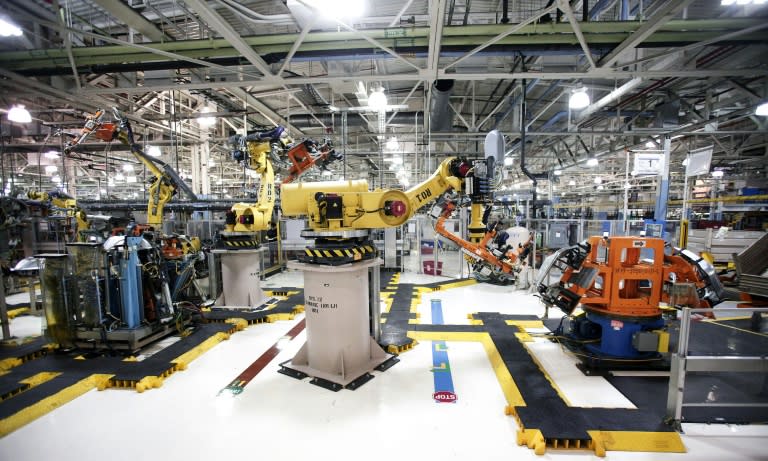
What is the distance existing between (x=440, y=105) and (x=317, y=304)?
20.3 feet

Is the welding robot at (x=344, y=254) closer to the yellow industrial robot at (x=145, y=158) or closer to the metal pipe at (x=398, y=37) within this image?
the metal pipe at (x=398, y=37)

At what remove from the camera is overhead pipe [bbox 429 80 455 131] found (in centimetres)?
684

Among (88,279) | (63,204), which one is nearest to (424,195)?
(88,279)

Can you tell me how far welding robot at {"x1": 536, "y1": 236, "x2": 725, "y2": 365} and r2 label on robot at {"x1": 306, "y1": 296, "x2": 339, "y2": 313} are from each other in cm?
365

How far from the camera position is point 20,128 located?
11.1 meters

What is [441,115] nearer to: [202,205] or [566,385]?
[566,385]

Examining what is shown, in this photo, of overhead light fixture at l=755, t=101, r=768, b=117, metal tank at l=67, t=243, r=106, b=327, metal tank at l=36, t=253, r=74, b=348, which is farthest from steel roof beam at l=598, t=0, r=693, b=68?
metal tank at l=36, t=253, r=74, b=348

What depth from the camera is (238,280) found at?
739 centimetres

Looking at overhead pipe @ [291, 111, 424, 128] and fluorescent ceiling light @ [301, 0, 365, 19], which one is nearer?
fluorescent ceiling light @ [301, 0, 365, 19]

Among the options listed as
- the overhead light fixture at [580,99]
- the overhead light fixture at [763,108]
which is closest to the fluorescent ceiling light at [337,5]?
the overhead light fixture at [580,99]

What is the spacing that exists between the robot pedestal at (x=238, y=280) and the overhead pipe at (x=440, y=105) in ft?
19.6

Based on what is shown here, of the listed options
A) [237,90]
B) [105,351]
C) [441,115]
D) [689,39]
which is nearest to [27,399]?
[105,351]

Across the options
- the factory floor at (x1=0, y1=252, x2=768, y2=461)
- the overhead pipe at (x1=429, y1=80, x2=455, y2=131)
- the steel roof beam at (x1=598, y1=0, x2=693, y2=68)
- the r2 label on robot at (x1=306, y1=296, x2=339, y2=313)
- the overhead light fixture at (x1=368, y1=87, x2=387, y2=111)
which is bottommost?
the factory floor at (x1=0, y1=252, x2=768, y2=461)

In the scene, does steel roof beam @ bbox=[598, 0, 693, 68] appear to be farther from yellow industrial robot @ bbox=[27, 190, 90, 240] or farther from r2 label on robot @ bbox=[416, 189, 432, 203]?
yellow industrial robot @ bbox=[27, 190, 90, 240]
